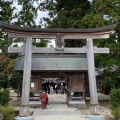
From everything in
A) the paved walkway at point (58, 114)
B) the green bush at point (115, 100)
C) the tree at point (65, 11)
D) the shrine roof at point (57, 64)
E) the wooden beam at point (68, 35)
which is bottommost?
the paved walkway at point (58, 114)

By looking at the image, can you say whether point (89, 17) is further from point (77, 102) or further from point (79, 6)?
point (77, 102)

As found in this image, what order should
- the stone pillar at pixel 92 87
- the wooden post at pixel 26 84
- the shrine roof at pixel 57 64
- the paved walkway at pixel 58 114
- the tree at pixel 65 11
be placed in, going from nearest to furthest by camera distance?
the wooden post at pixel 26 84, the stone pillar at pixel 92 87, the paved walkway at pixel 58 114, the shrine roof at pixel 57 64, the tree at pixel 65 11

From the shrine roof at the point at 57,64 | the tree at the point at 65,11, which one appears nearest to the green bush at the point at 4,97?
the shrine roof at the point at 57,64

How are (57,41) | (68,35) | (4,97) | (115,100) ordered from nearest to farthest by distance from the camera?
(115,100) < (4,97) < (57,41) < (68,35)

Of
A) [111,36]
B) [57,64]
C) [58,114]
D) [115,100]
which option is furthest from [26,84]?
[111,36]

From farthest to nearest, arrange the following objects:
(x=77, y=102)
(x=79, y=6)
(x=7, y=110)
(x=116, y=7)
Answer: (x=79, y=6) → (x=77, y=102) → (x=116, y=7) → (x=7, y=110)

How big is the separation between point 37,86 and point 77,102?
4.65m

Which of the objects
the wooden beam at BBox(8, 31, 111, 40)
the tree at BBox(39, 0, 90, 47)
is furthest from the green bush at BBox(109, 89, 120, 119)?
the tree at BBox(39, 0, 90, 47)

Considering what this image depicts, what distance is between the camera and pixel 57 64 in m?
28.7

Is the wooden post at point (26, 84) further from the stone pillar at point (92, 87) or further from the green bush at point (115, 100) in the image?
the green bush at point (115, 100)

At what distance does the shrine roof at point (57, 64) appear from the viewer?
89.6 ft

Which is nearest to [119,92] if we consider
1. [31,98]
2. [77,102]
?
[77,102]

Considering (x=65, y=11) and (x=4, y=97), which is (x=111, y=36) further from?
(x=4, y=97)

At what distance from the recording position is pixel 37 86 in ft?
90.1
